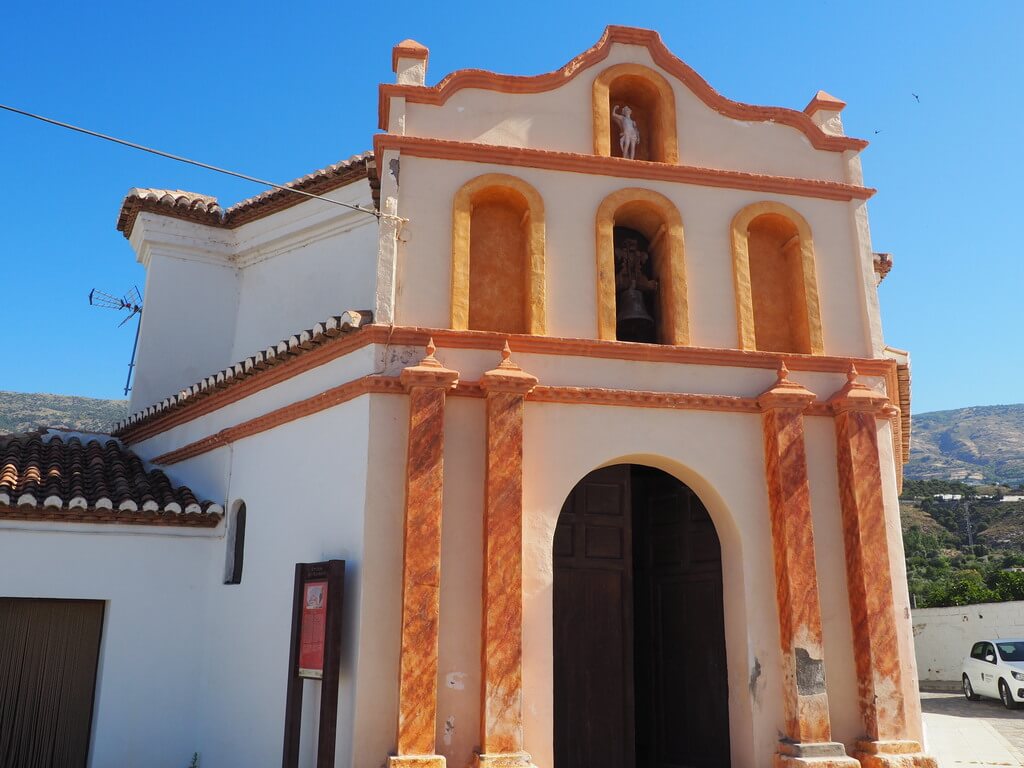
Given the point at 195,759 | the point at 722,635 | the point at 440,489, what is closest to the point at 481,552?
the point at 440,489

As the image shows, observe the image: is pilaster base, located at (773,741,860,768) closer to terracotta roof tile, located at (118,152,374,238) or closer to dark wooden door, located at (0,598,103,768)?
dark wooden door, located at (0,598,103,768)

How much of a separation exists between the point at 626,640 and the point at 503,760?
Result: 7.18 feet

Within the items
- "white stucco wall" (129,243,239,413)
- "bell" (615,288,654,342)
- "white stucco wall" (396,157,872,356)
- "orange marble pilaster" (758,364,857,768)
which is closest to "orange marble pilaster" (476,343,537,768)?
"white stucco wall" (396,157,872,356)

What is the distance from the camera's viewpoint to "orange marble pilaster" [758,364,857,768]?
743cm

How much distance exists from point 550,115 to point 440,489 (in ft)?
14.0

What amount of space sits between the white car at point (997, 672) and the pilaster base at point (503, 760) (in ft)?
43.7

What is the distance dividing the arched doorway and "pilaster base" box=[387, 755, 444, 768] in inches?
79.5

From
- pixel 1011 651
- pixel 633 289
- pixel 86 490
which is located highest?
pixel 633 289

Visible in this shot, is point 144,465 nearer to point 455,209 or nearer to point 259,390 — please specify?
point 259,390

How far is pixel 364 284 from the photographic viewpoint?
11812 mm

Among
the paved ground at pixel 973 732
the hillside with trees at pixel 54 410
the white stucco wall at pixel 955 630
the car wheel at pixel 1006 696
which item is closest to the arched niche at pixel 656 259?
the paved ground at pixel 973 732

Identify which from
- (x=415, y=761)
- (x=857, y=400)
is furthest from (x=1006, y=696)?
(x=415, y=761)

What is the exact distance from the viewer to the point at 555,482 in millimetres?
7805

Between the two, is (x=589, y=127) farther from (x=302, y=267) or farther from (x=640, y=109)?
(x=302, y=267)
